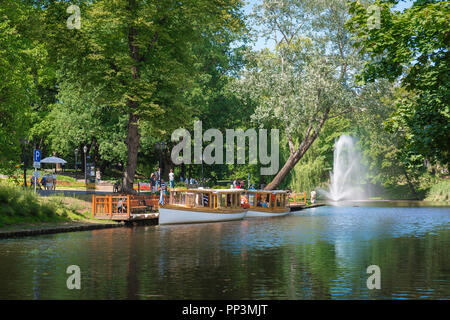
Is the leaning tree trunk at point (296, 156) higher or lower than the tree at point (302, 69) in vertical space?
lower

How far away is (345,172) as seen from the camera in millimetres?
83375

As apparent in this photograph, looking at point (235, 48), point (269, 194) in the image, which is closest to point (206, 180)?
point (235, 48)

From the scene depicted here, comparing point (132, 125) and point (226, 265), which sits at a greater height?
point (132, 125)

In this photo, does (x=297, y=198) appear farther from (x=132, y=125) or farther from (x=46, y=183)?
(x=132, y=125)

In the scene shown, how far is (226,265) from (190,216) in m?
20.0

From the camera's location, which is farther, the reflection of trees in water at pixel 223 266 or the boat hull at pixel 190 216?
the boat hull at pixel 190 216

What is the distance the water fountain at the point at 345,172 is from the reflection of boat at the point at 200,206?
130ft

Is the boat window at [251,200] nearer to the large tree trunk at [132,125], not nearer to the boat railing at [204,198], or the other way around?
→ the boat railing at [204,198]

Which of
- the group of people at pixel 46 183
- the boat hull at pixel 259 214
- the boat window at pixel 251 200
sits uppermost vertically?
the group of people at pixel 46 183

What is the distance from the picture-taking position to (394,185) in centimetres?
8819

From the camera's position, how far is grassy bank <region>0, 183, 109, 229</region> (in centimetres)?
2786
